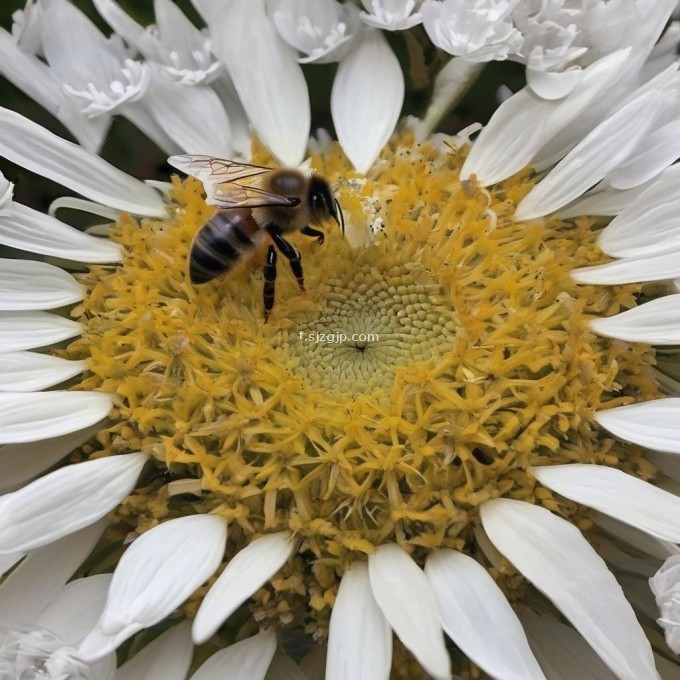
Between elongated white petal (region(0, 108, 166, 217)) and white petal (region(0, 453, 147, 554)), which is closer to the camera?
white petal (region(0, 453, 147, 554))

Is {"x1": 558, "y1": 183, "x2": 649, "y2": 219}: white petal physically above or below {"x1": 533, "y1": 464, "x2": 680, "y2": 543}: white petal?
above

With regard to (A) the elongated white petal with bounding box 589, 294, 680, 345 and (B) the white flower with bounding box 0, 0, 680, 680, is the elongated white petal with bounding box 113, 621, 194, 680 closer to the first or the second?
(B) the white flower with bounding box 0, 0, 680, 680

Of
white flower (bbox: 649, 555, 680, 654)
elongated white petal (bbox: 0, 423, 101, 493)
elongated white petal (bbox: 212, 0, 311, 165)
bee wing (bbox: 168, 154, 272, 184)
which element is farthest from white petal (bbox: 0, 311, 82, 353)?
white flower (bbox: 649, 555, 680, 654)

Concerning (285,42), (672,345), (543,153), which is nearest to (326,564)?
(672,345)

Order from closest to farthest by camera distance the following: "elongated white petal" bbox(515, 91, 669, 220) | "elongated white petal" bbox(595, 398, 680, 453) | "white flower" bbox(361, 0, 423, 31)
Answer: "elongated white petal" bbox(595, 398, 680, 453)
"elongated white petal" bbox(515, 91, 669, 220)
"white flower" bbox(361, 0, 423, 31)

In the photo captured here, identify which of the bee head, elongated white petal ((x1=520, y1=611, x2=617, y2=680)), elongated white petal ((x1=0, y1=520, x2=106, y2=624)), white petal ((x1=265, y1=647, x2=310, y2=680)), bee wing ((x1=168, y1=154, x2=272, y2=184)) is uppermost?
bee wing ((x1=168, y1=154, x2=272, y2=184))

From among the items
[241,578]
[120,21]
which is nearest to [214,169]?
[120,21]

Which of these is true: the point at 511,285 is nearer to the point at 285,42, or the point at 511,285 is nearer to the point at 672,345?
the point at 672,345
